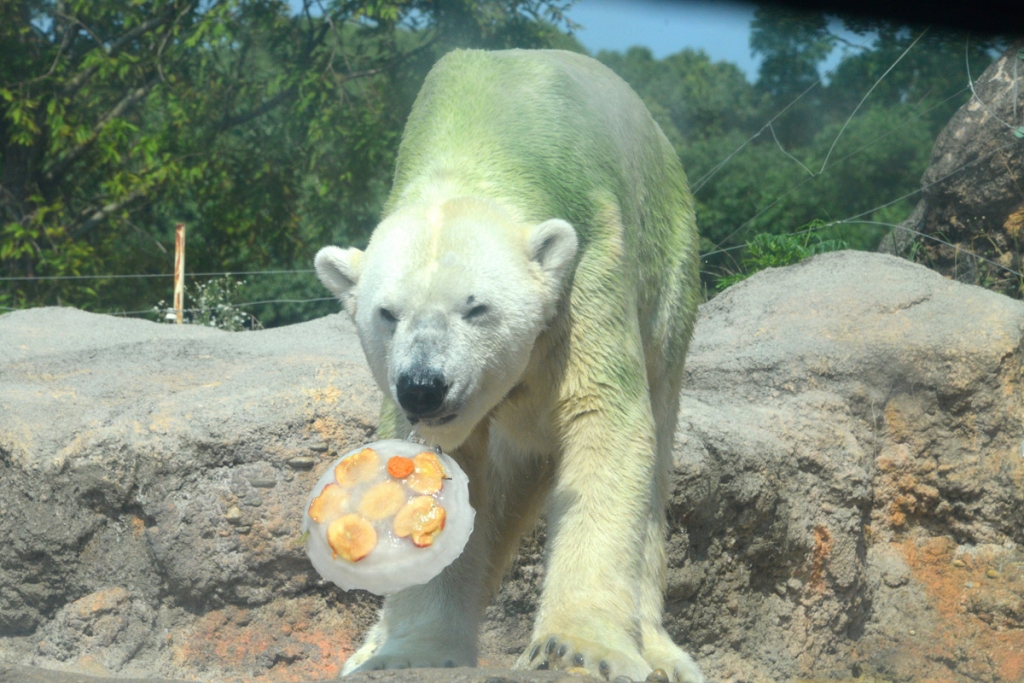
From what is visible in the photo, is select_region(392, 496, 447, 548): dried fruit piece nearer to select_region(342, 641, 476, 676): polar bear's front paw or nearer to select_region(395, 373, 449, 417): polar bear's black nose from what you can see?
select_region(395, 373, 449, 417): polar bear's black nose

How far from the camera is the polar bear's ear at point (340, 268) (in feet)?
8.02

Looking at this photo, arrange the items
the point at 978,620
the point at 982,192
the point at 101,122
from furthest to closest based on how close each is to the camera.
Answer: the point at 101,122 < the point at 982,192 < the point at 978,620

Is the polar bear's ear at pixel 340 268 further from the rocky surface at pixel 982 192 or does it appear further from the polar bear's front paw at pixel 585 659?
the rocky surface at pixel 982 192

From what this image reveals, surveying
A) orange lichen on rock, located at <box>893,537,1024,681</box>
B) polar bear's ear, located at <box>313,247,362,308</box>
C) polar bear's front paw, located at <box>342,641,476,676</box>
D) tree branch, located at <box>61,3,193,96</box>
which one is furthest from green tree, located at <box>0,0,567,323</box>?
polar bear's front paw, located at <box>342,641,476,676</box>

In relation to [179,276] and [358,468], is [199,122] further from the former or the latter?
[358,468]

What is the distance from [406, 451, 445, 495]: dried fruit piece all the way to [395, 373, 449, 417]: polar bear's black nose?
15cm

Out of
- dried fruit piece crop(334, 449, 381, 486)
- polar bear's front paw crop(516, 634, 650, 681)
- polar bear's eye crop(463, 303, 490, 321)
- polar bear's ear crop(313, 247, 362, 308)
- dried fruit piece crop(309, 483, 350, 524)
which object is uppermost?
polar bear's ear crop(313, 247, 362, 308)

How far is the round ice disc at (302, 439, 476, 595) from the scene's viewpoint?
2104 mm

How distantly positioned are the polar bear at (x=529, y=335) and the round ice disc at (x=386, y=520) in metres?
0.12

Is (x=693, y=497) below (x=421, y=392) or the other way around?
below

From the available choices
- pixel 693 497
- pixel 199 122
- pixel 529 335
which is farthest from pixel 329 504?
pixel 199 122

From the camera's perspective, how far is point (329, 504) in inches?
85.1

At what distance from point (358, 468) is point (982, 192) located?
4.93 meters

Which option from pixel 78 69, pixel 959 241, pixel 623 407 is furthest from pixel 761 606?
pixel 78 69
